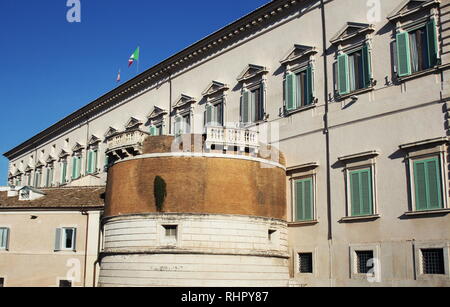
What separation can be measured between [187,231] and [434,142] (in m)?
10.00

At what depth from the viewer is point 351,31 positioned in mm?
22375

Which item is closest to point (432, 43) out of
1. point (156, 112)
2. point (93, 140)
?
point (156, 112)

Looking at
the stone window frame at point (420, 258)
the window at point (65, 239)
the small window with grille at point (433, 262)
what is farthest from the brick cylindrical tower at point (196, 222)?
the small window with grille at point (433, 262)

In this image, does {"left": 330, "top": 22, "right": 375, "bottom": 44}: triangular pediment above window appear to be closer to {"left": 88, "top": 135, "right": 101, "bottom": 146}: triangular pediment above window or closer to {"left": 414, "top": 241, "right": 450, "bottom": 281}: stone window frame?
{"left": 414, "top": 241, "right": 450, "bottom": 281}: stone window frame

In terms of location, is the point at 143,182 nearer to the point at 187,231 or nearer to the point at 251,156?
the point at 187,231

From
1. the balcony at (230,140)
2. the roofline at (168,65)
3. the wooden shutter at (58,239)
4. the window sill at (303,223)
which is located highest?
the roofline at (168,65)

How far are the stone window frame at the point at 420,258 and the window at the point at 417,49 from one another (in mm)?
6384

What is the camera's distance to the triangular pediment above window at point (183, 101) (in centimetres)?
3164

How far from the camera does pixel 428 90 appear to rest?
1928 cm

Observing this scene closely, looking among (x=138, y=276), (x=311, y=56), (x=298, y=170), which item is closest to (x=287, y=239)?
(x=298, y=170)

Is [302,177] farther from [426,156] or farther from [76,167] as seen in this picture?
[76,167]

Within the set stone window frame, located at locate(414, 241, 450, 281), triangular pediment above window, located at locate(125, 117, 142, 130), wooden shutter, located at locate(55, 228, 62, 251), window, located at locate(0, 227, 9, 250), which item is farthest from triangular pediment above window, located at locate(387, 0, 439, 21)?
window, located at locate(0, 227, 9, 250)

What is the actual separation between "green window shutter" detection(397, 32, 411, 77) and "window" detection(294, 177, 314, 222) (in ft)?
20.0

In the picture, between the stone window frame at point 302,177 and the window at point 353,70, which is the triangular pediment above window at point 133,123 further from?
the window at point 353,70
